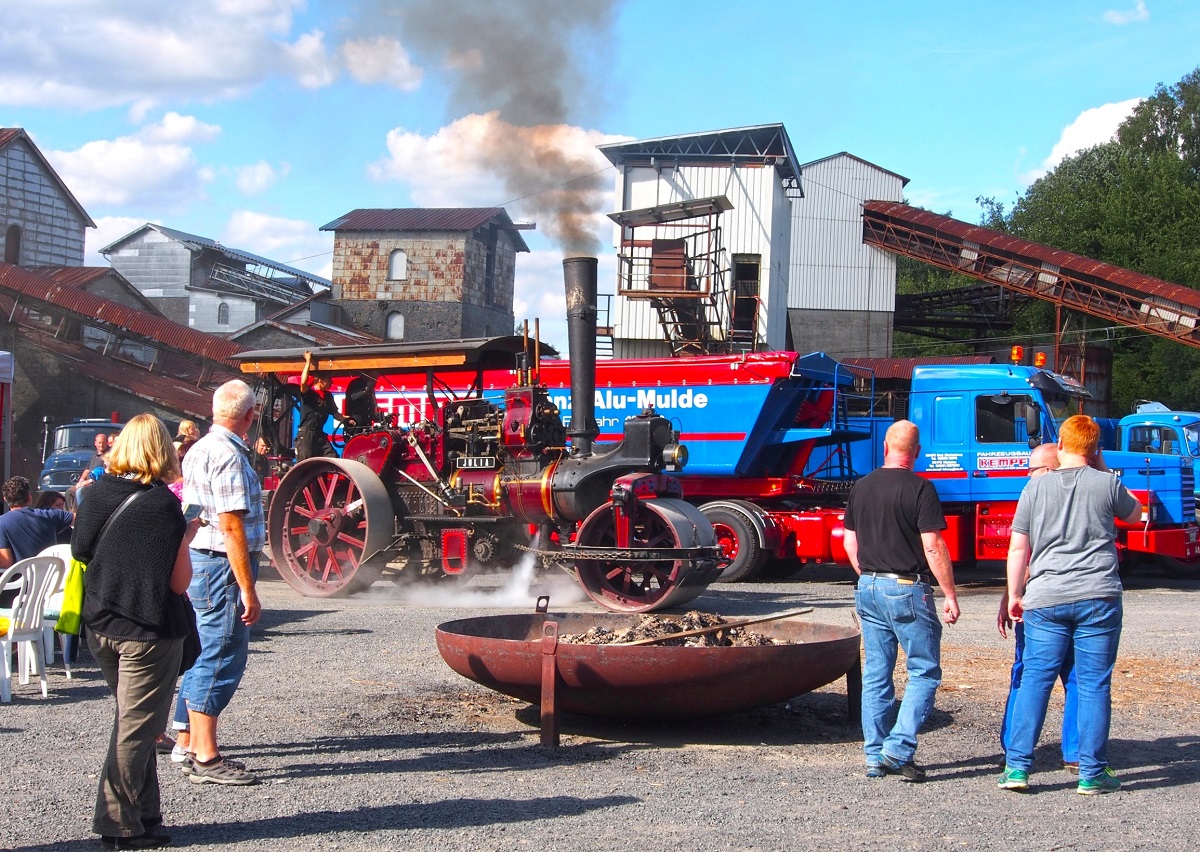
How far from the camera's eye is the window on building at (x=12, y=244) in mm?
36938

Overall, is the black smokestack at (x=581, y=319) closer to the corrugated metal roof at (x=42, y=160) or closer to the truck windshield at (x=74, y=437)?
the truck windshield at (x=74, y=437)

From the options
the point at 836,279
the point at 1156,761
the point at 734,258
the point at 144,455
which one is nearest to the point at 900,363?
the point at 734,258

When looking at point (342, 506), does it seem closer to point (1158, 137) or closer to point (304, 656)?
point (304, 656)

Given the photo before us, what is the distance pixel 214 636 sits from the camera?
500 cm

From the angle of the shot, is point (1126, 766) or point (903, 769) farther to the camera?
point (1126, 766)

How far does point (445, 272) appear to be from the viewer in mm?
47375

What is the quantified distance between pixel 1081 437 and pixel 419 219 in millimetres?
44845

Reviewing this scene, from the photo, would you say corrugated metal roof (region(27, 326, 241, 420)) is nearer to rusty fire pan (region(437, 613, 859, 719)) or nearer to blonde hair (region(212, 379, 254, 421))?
rusty fire pan (region(437, 613, 859, 719))

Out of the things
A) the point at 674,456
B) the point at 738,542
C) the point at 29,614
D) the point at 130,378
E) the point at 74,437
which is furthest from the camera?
the point at 130,378

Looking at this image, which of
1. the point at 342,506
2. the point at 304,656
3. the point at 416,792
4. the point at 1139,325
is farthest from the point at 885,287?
the point at 416,792

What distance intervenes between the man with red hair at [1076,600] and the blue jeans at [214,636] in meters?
3.32

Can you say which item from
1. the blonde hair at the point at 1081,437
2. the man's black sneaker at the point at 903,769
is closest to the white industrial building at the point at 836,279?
the blonde hair at the point at 1081,437

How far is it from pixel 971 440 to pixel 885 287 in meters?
20.6

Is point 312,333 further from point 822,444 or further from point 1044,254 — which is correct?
point 822,444
